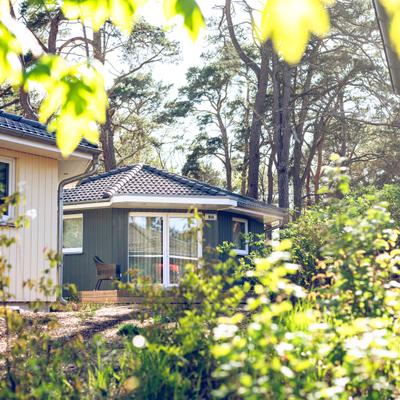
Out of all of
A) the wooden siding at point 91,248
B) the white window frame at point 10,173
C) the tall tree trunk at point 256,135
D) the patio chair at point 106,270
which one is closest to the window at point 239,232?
the wooden siding at point 91,248

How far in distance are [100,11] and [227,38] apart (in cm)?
2847

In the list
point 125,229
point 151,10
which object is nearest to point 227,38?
point 125,229

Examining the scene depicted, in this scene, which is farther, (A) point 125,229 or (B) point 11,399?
(A) point 125,229

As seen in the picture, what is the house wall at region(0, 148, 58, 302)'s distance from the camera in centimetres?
1169

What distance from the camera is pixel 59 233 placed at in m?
13.1

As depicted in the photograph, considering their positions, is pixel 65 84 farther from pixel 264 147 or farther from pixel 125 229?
pixel 264 147

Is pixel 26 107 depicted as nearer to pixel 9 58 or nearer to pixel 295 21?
pixel 9 58

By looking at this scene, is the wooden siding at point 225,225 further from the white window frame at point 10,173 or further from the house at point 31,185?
the white window frame at point 10,173

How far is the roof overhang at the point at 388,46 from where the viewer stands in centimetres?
393

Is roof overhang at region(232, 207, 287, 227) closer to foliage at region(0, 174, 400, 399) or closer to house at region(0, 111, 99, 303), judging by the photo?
house at region(0, 111, 99, 303)

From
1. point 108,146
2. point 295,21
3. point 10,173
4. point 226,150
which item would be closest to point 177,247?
point 10,173

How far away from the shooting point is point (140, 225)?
18844 mm

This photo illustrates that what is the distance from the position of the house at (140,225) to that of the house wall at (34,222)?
533 centimetres

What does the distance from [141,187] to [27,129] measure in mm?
7331
